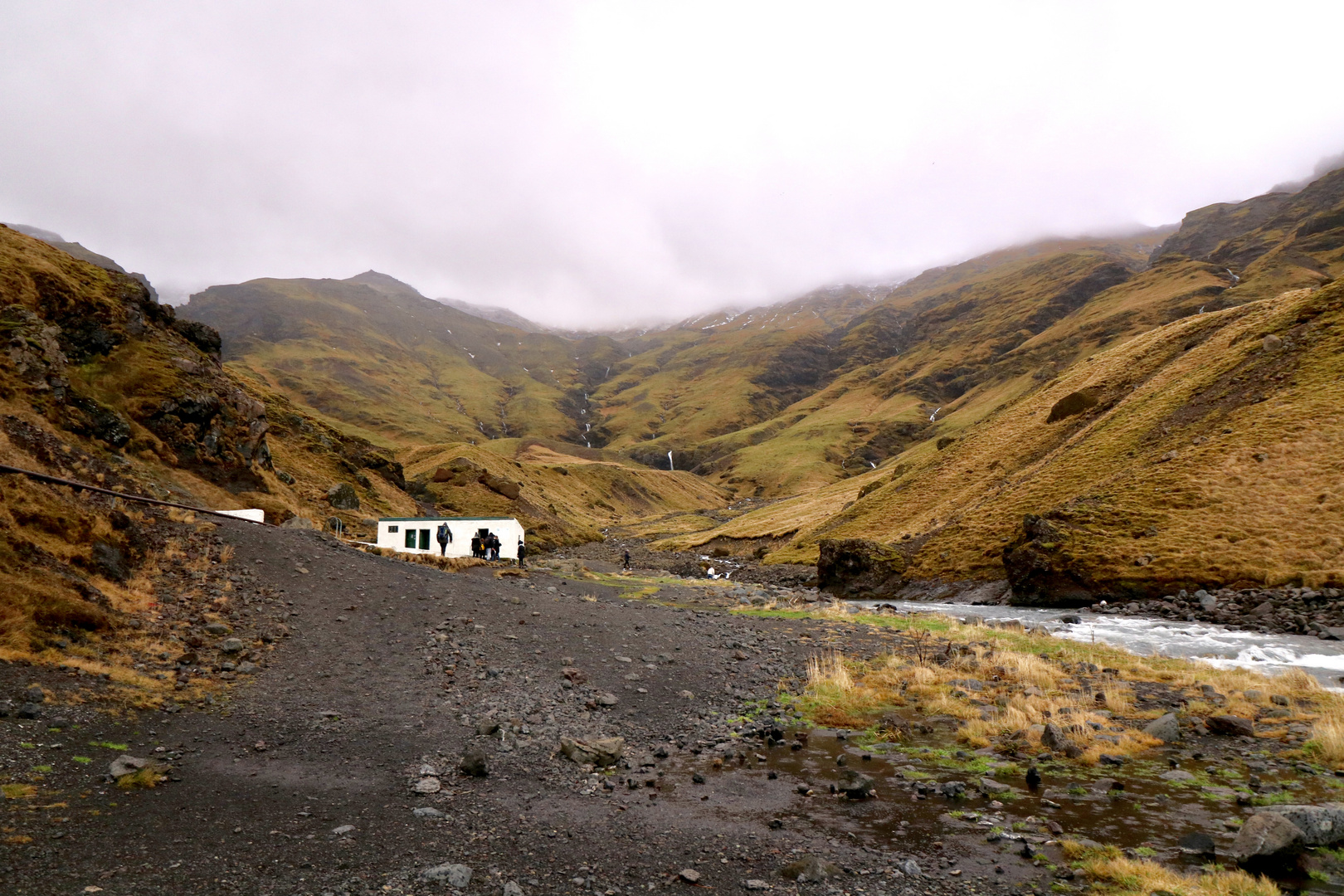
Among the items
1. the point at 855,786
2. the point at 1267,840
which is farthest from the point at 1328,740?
the point at 855,786

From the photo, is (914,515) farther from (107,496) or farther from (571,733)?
(107,496)

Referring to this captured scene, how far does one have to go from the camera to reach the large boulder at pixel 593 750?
12.8m

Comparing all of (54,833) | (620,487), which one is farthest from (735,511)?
(54,833)

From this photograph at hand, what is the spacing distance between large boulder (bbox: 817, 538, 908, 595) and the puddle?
39.4m

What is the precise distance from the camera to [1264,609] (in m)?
29.4

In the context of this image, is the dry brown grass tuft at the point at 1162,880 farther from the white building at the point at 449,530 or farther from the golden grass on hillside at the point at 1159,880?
the white building at the point at 449,530

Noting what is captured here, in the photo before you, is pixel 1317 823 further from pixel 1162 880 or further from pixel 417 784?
pixel 417 784

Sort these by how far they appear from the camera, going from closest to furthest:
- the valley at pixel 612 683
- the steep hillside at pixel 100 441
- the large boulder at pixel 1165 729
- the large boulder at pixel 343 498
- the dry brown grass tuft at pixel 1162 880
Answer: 1. the dry brown grass tuft at pixel 1162 880
2. the valley at pixel 612 683
3. the steep hillside at pixel 100 441
4. the large boulder at pixel 1165 729
5. the large boulder at pixel 343 498

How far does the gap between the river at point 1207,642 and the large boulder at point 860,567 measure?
50.5 feet

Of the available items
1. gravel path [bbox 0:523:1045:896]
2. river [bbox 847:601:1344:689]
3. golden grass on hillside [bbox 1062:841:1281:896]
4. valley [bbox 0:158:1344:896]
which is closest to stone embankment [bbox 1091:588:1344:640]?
valley [bbox 0:158:1344:896]

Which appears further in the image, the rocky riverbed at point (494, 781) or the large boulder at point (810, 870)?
the large boulder at point (810, 870)

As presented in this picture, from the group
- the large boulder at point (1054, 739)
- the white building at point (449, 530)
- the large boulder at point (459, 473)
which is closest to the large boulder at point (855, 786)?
the large boulder at point (1054, 739)

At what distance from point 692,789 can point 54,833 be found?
30.6 feet

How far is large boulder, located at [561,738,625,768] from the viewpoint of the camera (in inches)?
505
